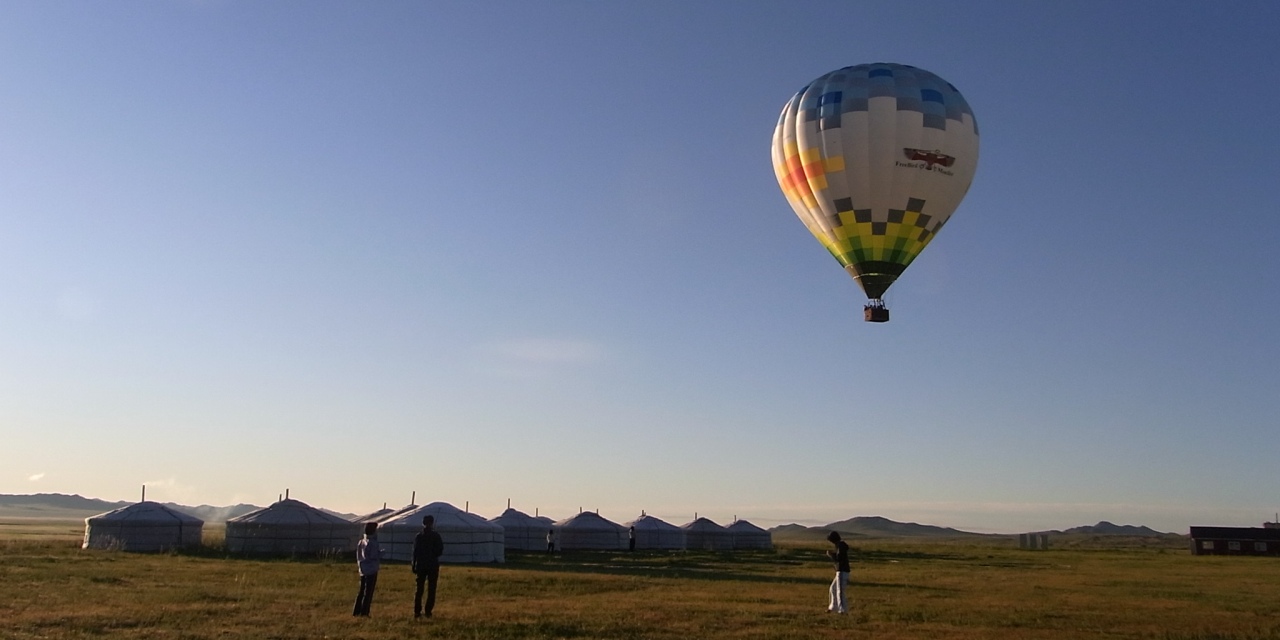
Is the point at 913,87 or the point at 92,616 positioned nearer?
the point at 92,616

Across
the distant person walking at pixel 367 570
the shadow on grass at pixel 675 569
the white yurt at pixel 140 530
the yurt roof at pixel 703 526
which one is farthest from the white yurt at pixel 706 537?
the distant person walking at pixel 367 570

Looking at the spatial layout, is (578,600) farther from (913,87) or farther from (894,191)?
(913,87)

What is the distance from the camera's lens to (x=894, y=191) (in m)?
27.9

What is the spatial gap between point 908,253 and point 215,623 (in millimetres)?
20776

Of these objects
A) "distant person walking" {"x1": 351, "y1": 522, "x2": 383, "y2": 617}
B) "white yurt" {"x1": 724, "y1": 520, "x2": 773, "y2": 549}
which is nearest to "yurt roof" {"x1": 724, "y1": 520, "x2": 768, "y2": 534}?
"white yurt" {"x1": 724, "y1": 520, "x2": 773, "y2": 549}

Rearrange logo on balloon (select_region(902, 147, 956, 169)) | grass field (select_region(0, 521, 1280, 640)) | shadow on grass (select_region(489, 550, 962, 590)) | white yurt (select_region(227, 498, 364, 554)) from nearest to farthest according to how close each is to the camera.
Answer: grass field (select_region(0, 521, 1280, 640))
logo on balloon (select_region(902, 147, 956, 169))
shadow on grass (select_region(489, 550, 962, 590))
white yurt (select_region(227, 498, 364, 554))

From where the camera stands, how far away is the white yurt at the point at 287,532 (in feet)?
132

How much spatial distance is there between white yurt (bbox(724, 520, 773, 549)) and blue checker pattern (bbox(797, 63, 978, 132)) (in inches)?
1572

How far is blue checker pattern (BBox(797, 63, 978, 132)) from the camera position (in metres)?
27.9

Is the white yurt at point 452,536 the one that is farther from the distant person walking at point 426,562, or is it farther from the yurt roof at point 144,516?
the distant person walking at point 426,562

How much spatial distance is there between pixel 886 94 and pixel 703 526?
40198 millimetres

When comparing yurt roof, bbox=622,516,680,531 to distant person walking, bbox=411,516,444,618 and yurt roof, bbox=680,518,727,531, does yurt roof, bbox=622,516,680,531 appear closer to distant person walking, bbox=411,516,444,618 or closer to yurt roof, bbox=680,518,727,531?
yurt roof, bbox=680,518,727,531

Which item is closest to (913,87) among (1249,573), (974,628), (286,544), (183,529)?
(974,628)

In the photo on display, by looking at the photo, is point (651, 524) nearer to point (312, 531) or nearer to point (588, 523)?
point (588, 523)
